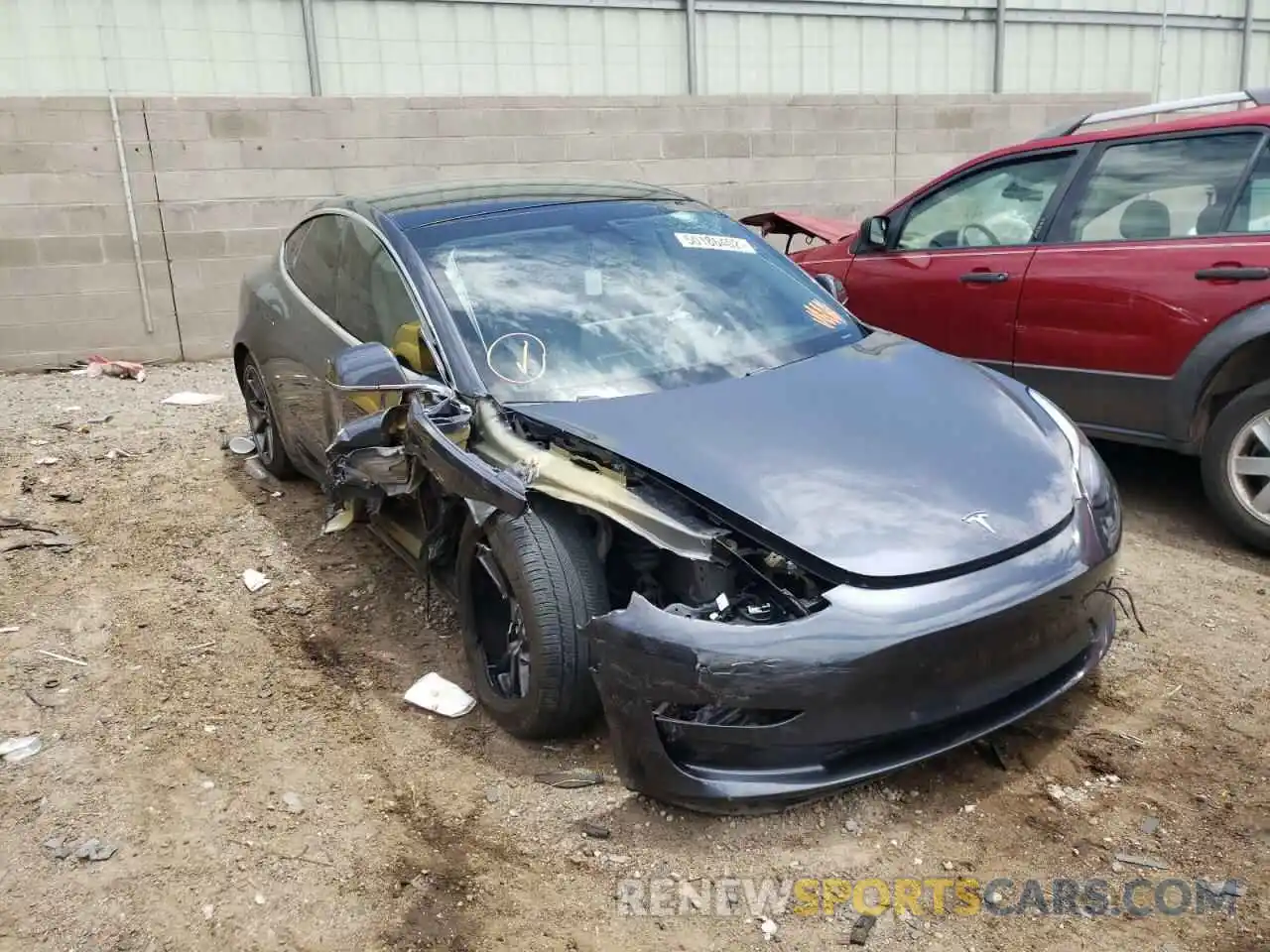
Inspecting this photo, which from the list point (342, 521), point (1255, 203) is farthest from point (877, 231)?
point (342, 521)

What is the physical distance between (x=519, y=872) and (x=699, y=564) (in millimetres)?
882

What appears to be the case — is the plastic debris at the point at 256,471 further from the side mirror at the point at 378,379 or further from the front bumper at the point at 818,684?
the front bumper at the point at 818,684

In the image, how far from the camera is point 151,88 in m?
9.20

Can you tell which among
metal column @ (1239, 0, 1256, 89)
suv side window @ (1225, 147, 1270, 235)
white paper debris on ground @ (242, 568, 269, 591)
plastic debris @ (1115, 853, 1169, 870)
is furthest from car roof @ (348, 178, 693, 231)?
metal column @ (1239, 0, 1256, 89)

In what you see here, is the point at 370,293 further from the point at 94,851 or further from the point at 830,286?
the point at 94,851

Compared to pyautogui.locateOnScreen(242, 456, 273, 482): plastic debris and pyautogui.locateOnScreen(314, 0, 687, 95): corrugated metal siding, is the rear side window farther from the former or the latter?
pyautogui.locateOnScreen(314, 0, 687, 95): corrugated metal siding

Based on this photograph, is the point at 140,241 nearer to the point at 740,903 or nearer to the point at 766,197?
the point at 766,197

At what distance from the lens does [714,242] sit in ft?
13.7

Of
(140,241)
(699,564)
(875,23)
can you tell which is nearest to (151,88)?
(140,241)

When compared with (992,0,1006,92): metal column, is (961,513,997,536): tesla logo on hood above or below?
below

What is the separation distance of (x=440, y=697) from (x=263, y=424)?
8.56 feet

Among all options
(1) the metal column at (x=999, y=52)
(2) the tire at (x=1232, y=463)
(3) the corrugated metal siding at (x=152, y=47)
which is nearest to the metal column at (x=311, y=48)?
(3) the corrugated metal siding at (x=152, y=47)

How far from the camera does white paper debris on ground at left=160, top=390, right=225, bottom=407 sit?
22.7 ft

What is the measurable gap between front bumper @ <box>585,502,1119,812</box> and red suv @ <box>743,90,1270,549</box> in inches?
84.1
